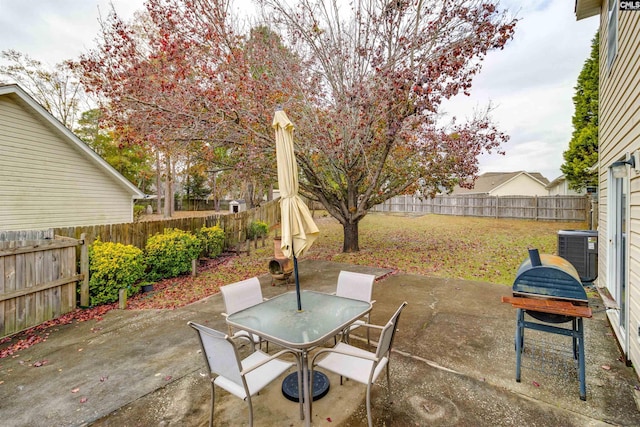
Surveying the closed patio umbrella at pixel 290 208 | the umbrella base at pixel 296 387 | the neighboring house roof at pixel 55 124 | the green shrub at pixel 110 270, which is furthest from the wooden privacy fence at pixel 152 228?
the umbrella base at pixel 296 387

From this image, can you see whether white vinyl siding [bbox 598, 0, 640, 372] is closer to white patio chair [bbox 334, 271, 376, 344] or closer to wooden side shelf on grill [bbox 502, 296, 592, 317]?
wooden side shelf on grill [bbox 502, 296, 592, 317]

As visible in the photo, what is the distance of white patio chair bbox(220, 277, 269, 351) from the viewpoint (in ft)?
10.9

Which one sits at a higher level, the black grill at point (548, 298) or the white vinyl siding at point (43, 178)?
the white vinyl siding at point (43, 178)

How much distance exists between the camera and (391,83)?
6848 millimetres

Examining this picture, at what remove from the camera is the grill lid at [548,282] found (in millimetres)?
2970

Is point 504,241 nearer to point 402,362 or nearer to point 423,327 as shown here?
point 423,327

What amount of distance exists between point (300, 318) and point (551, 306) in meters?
2.57

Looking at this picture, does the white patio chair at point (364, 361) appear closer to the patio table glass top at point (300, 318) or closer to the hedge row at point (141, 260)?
the patio table glass top at point (300, 318)

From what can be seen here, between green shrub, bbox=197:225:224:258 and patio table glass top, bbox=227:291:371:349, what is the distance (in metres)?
6.48

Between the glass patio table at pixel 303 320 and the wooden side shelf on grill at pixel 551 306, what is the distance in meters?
1.59

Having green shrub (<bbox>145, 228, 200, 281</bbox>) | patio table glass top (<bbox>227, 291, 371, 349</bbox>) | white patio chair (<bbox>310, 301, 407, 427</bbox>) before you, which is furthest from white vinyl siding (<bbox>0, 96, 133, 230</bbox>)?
white patio chair (<bbox>310, 301, 407, 427</bbox>)

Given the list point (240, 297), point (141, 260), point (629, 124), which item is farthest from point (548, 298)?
point (141, 260)

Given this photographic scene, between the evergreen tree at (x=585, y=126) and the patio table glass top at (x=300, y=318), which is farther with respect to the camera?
the evergreen tree at (x=585, y=126)

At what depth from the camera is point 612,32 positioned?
4605 mm
